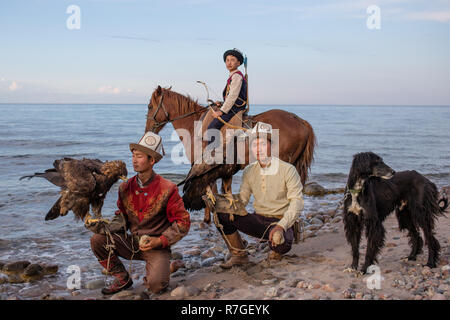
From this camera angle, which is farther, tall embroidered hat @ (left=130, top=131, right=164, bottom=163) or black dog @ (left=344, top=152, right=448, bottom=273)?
black dog @ (left=344, top=152, right=448, bottom=273)

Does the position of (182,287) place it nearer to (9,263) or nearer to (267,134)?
(267,134)

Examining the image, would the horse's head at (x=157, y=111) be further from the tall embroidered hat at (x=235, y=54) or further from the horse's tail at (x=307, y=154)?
the horse's tail at (x=307, y=154)

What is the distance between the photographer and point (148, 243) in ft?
13.2

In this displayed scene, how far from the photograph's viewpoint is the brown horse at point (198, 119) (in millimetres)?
5727

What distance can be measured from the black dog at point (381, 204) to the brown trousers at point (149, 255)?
1958 millimetres

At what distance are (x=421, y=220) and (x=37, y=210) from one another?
711 centimetres

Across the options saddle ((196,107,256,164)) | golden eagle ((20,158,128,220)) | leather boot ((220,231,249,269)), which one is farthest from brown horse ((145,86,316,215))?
golden eagle ((20,158,128,220))

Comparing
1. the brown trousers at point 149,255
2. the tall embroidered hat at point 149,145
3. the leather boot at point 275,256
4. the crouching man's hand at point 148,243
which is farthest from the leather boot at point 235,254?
the tall embroidered hat at point 149,145

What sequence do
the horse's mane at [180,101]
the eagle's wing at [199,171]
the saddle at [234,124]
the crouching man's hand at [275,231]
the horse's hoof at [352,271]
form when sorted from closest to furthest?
the crouching man's hand at [275,231]
the horse's hoof at [352,271]
the eagle's wing at [199,171]
the saddle at [234,124]
the horse's mane at [180,101]

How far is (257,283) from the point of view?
4301mm

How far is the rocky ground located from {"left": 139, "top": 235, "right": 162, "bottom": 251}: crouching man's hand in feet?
1.59

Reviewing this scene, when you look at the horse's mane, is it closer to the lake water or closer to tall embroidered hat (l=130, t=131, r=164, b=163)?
the lake water

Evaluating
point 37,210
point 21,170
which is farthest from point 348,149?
point 37,210

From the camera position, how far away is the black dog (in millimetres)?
4312
